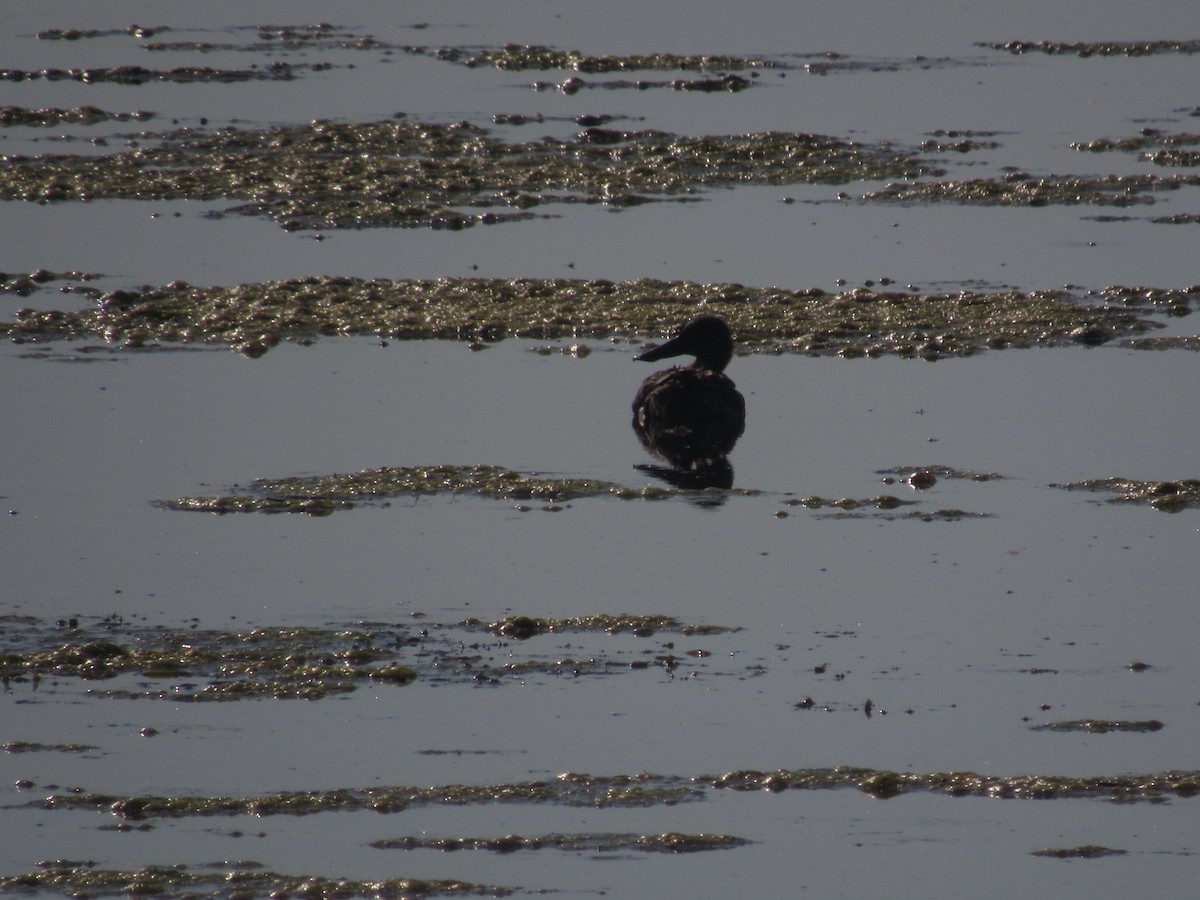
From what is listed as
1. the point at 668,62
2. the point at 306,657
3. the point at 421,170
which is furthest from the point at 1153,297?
the point at 668,62

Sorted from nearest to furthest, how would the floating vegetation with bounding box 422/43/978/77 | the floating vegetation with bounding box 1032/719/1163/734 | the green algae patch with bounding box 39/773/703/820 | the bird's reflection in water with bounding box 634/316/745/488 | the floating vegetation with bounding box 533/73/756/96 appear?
1. the green algae patch with bounding box 39/773/703/820
2. the floating vegetation with bounding box 1032/719/1163/734
3. the bird's reflection in water with bounding box 634/316/745/488
4. the floating vegetation with bounding box 533/73/756/96
5. the floating vegetation with bounding box 422/43/978/77

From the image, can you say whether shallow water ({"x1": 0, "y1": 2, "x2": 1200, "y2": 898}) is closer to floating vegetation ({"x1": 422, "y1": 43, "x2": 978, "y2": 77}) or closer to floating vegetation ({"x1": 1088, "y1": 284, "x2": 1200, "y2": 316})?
Result: floating vegetation ({"x1": 1088, "y1": 284, "x2": 1200, "y2": 316})

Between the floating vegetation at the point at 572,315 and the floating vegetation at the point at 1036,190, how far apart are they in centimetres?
318

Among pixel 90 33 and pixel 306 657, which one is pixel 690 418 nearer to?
pixel 306 657

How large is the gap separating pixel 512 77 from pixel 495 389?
1225 centimetres

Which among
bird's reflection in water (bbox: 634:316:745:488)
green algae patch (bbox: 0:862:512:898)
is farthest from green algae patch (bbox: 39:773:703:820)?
bird's reflection in water (bbox: 634:316:745:488)

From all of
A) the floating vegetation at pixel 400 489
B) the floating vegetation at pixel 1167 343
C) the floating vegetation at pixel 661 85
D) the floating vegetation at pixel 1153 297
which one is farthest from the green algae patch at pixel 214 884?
the floating vegetation at pixel 661 85

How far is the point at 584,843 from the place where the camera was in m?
5.84

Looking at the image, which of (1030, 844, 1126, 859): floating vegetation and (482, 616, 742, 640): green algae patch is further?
(482, 616, 742, 640): green algae patch

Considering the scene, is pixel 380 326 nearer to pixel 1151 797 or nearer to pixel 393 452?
pixel 393 452

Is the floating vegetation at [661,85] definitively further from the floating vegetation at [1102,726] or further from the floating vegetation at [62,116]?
the floating vegetation at [1102,726]

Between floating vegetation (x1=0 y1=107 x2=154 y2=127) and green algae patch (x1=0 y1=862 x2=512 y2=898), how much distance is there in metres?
15.3

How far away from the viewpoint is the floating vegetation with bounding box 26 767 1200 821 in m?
6.10

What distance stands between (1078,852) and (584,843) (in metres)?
1.27
